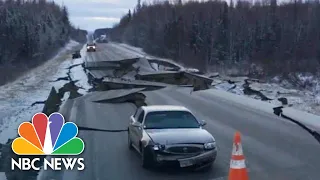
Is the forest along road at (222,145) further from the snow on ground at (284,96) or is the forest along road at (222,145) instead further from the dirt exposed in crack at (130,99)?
the snow on ground at (284,96)

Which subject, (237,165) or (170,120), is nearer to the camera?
(237,165)

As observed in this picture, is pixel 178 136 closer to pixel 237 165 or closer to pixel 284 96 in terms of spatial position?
pixel 237 165

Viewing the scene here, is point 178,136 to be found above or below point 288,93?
above

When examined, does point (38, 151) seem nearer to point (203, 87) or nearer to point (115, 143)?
point (115, 143)

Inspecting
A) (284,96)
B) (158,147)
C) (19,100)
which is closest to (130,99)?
(19,100)

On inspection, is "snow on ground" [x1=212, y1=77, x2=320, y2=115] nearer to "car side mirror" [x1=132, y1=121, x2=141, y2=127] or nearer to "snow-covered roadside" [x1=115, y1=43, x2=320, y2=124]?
"snow-covered roadside" [x1=115, y1=43, x2=320, y2=124]

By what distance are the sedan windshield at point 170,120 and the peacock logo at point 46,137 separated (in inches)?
88.8

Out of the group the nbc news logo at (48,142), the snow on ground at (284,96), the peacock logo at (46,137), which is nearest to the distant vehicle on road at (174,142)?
the nbc news logo at (48,142)

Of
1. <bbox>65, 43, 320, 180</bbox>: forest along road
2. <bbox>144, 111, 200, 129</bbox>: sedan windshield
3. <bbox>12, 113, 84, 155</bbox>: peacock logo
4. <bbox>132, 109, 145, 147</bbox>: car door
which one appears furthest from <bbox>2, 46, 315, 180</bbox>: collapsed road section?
<bbox>144, 111, 200, 129</bbox>: sedan windshield

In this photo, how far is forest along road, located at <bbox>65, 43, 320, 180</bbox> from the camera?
40.7 feet

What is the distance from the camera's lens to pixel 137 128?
1412cm

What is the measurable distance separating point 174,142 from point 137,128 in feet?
6.42

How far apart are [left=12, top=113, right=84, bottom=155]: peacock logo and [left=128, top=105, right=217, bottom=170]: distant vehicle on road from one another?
1816 millimetres

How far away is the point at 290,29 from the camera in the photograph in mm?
94062
